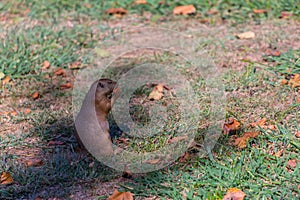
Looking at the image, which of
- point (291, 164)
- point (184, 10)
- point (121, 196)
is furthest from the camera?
point (184, 10)

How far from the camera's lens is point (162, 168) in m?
3.98

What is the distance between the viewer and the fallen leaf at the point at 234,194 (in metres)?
3.51

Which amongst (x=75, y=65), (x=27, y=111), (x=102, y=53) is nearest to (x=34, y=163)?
(x=27, y=111)

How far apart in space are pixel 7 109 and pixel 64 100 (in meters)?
0.47

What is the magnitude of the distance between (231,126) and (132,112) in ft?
2.84

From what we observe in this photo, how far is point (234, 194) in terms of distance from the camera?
3.53 meters

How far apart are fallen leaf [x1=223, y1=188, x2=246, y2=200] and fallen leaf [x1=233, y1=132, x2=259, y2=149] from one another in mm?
522

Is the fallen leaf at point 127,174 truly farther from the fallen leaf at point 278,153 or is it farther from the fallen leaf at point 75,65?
the fallen leaf at point 75,65

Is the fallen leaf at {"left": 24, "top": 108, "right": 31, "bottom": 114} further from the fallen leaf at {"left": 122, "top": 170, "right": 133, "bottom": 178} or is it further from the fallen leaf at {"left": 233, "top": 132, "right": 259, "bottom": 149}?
the fallen leaf at {"left": 233, "top": 132, "right": 259, "bottom": 149}

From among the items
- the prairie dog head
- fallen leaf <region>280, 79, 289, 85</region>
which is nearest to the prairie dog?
the prairie dog head

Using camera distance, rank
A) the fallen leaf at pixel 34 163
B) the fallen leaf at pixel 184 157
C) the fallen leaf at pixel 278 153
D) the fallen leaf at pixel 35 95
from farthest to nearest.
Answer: the fallen leaf at pixel 35 95 < the fallen leaf at pixel 34 163 < the fallen leaf at pixel 184 157 < the fallen leaf at pixel 278 153

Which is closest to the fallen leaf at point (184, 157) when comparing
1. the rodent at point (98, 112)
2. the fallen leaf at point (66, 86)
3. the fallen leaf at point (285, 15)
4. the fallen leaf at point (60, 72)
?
the rodent at point (98, 112)

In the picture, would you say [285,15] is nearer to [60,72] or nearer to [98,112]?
[60,72]

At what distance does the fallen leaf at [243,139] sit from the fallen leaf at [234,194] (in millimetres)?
522
